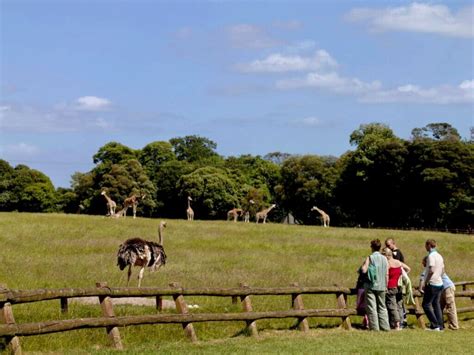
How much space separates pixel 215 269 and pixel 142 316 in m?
16.7

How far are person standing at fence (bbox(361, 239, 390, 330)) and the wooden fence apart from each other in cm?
55

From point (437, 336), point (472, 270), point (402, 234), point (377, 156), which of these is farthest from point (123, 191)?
→ point (437, 336)

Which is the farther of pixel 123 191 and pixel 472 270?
pixel 123 191

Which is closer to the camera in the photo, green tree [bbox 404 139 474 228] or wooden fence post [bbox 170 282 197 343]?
wooden fence post [bbox 170 282 197 343]

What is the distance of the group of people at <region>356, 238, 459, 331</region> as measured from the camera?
2000 cm

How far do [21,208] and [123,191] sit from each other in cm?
3041

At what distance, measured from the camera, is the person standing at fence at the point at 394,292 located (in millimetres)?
20625

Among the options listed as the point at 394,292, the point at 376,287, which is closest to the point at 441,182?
the point at 394,292

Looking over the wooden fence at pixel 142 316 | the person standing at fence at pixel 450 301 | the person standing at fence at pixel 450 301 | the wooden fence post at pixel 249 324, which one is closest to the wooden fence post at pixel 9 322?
the wooden fence at pixel 142 316

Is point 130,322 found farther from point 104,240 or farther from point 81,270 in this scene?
point 104,240

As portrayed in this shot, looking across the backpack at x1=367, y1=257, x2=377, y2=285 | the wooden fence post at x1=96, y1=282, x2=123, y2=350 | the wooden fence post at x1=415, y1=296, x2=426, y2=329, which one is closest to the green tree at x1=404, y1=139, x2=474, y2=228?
the wooden fence post at x1=415, y1=296, x2=426, y2=329

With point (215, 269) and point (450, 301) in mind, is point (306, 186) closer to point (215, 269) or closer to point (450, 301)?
point (215, 269)

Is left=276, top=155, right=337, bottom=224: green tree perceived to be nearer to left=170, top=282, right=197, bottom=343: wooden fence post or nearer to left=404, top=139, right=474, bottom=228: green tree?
left=404, top=139, right=474, bottom=228: green tree

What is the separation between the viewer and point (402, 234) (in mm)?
53344
